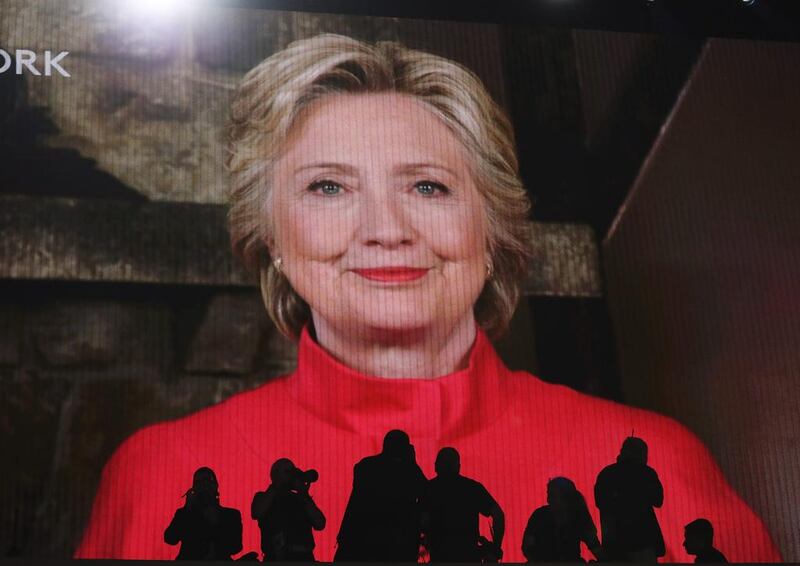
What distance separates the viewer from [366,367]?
3914 millimetres

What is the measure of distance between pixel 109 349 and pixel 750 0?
2.91m

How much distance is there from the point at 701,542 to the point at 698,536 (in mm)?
22

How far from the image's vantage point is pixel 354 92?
411 cm

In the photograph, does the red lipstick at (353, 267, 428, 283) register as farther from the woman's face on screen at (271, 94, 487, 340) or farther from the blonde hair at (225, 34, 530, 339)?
the blonde hair at (225, 34, 530, 339)

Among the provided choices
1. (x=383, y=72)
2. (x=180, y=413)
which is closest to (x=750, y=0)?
(x=383, y=72)

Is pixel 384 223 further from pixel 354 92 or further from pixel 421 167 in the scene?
pixel 354 92

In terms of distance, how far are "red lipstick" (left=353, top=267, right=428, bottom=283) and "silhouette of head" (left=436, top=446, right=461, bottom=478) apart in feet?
1.99

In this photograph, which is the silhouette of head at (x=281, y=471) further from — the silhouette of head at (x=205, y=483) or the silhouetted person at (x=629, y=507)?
the silhouetted person at (x=629, y=507)

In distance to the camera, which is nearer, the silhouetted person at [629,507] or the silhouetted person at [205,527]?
the silhouetted person at [205,527]

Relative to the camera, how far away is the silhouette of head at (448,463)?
148 inches

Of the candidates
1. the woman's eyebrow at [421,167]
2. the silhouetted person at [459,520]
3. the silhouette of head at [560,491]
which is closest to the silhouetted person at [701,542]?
the silhouette of head at [560,491]

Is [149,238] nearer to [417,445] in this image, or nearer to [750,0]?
[417,445]

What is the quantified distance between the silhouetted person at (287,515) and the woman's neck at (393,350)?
0.45 meters

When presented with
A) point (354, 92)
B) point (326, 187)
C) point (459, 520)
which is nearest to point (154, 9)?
point (354, 92)
